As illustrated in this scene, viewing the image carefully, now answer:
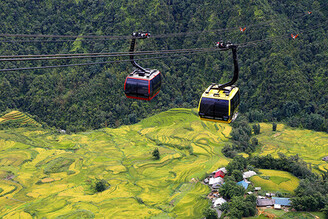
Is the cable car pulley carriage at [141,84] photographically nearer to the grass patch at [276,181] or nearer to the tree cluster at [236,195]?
the tree cluster at [236,195]

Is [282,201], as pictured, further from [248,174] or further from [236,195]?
[248,174]

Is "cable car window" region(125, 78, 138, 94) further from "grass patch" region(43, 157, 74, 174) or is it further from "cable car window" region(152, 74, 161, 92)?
"grass patch" region(43, 157, 74, 174)

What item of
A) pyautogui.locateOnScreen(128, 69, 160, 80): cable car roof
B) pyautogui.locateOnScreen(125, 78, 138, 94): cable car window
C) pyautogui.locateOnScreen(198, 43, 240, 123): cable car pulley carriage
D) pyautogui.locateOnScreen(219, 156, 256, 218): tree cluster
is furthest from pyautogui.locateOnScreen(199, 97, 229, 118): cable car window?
pyautogui.locateOnScreen(219, 156, 256, 218): tree cluster

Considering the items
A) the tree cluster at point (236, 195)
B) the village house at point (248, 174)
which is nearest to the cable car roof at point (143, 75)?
the tree cluster at point (236, 195)

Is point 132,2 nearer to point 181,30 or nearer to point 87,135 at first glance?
point 181,30

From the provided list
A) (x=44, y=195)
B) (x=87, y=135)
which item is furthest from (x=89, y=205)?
(x=87, y=135)

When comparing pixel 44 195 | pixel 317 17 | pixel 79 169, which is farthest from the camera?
pixel 317 17

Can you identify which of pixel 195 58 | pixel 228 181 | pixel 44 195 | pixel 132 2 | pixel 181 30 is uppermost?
→ pixel 132 2

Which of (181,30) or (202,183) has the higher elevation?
(181,30)

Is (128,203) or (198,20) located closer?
(128,203)

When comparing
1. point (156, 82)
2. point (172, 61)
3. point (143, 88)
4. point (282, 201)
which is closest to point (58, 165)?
point (282, 201)
